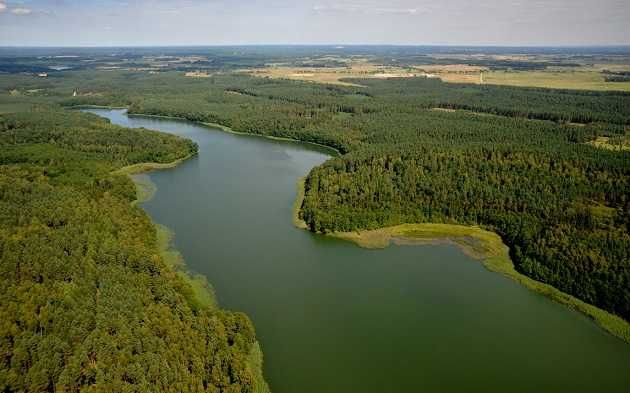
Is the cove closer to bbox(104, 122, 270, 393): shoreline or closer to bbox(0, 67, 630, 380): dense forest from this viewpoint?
bbox(104, 122, 270, 393): shoreline

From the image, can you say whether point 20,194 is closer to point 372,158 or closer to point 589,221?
point 372,158

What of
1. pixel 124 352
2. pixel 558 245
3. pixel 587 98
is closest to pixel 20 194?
pixel 124 352

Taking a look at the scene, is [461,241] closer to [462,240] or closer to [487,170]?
[462,240]

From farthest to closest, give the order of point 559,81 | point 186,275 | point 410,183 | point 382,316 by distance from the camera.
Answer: point 559,81, point 410,183, point 186,275, point 382,316

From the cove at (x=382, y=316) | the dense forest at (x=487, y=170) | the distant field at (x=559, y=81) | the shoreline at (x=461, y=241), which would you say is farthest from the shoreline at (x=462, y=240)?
the distant field at (x=559, y=81)

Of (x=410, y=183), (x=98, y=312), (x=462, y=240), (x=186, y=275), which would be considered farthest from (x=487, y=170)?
(x=98, y=312)

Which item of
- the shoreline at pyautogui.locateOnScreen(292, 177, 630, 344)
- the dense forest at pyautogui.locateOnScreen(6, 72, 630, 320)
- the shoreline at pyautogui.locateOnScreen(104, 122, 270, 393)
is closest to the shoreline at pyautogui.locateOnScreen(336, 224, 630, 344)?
the shoreline at pyautogui.locateOnScreen(292, 177, 630, 344)
